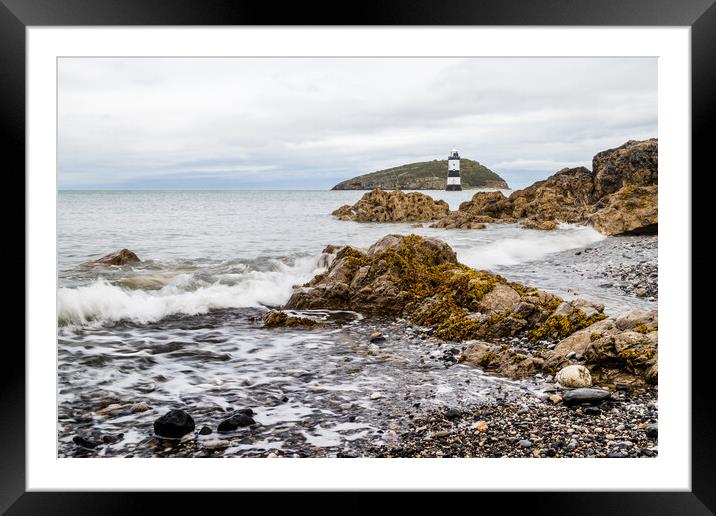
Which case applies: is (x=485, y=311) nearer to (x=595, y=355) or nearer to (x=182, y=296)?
(x=595, y=355)

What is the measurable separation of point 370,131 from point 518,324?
6.24 feet

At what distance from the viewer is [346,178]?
13.4 feet

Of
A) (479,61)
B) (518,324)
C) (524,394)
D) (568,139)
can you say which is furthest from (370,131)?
(524,394)

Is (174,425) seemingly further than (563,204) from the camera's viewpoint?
No

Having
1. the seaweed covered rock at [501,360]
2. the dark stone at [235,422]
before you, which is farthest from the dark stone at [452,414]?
the dark stone at [235,422]

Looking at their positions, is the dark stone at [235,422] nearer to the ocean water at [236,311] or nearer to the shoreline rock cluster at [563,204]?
the ocean water at [236,311]

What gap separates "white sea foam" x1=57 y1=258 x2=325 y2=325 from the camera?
3.76 meters

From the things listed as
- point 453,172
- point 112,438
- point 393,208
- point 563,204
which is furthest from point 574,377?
point 112,438

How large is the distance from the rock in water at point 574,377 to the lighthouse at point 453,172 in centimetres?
155

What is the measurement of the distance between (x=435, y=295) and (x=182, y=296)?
6.81 feet

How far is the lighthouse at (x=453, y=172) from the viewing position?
3889mm

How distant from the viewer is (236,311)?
4.07 metres

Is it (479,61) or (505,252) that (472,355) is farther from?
(479,61)

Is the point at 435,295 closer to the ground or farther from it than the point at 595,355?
farther from it
